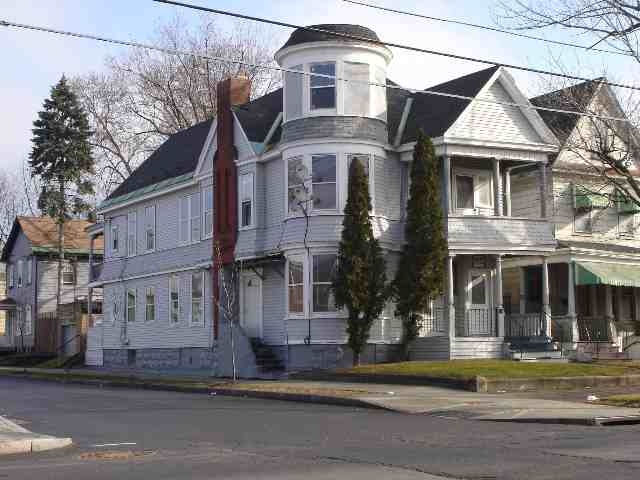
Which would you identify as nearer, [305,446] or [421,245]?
[305,446]

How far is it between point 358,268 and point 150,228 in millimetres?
A: 14600

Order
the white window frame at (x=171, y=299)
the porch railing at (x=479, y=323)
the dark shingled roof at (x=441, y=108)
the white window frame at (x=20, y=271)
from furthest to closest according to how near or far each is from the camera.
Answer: the white window frame at (x=20, y=271)
the white window frame at (x=171, y=299)
the porch railing at (x=479, y=323)
the dark shingled roof at (x=441, y=108)

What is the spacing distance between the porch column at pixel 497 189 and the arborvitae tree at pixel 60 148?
96.2ft

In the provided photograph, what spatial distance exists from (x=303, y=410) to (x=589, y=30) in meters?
11.1

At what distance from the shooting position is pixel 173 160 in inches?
1564

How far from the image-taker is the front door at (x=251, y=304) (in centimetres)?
3184

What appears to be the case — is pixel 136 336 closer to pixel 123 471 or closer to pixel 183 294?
pixel 183 294

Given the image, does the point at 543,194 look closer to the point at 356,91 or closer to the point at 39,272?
Result: the point at 356,91

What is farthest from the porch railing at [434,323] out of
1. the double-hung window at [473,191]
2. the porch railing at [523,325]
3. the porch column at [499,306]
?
the double-hung window at [473,191]

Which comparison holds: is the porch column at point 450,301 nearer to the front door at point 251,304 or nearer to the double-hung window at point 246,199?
the front door at point 251,304

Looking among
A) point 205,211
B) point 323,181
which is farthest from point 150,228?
point 323,181

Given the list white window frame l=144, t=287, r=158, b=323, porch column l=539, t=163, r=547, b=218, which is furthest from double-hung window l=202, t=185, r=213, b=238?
porch column l=539, t=163, r=547, b=218

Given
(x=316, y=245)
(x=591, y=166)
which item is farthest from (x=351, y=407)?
(x=591, y=166)

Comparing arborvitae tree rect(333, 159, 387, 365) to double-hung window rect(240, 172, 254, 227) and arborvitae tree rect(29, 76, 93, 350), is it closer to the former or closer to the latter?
double-hung window rect(240, 172, 254, 227)
